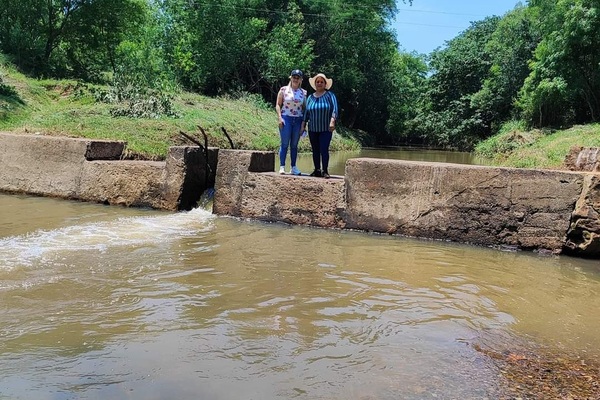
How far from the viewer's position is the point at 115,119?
42.6ft

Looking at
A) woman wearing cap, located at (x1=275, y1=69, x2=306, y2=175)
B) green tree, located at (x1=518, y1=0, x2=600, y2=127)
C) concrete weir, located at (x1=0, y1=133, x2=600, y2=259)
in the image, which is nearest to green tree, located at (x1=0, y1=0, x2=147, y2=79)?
concrete weir, located at (x1=0, y1=133, x2=600, y2=259)

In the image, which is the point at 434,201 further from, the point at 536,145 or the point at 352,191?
the point at 536,145

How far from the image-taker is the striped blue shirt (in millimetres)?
7578

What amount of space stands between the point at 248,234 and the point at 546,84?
71.5ft

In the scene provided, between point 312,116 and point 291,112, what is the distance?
1.08ft

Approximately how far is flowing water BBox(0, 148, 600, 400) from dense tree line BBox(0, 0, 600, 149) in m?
12.5

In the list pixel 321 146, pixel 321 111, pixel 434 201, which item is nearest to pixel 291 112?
pixel 321 111

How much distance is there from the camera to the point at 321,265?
5312 mm

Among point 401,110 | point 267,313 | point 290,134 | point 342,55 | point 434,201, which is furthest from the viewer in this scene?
point 401,110

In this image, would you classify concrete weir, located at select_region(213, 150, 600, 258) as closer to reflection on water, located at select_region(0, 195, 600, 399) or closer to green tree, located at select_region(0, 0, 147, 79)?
reflection on water, located at select_region(0, 195, 600, 399)

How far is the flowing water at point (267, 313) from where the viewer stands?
9.82 feet

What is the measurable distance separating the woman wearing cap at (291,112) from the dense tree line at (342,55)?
10.3 m

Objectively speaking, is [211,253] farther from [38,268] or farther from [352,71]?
[352,71]

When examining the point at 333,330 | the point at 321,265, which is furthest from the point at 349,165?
the point at 333,330
